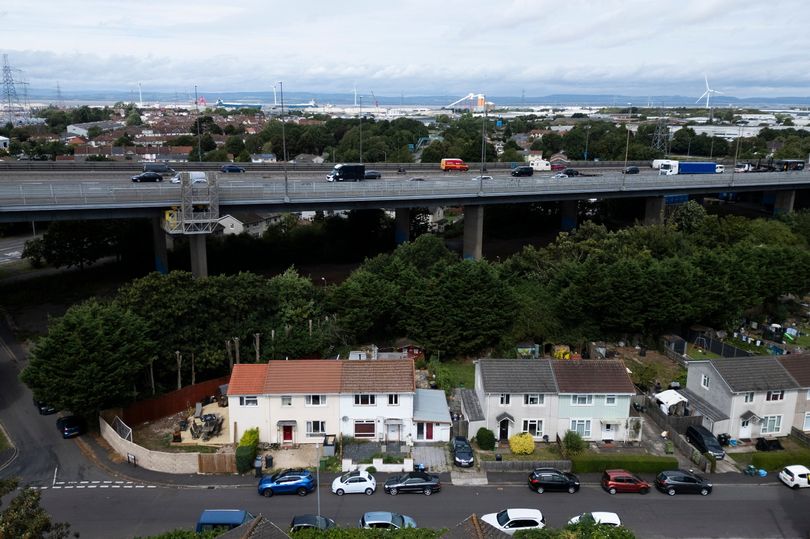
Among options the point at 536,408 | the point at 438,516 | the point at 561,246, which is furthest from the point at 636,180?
the point at 438,516

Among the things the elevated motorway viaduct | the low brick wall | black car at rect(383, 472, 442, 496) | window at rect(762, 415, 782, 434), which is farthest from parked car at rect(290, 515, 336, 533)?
the elevated motorway viaduct

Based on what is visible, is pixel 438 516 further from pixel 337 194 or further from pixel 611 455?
pixel 337 194

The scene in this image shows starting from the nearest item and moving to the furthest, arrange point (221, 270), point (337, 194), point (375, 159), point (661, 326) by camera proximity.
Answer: point (661, 326) < point (337, 194) < point (221, 270) < point (375, 159)

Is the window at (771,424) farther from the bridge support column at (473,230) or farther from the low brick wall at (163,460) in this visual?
the bridge support column at (473,230)

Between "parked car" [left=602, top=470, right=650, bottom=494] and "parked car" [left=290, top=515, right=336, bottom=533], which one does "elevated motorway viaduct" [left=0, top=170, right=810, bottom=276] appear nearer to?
"parked car" [left=290, top=515, right=336, bottom=533]

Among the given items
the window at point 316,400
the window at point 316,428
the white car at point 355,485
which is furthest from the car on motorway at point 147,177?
the white car at point 355,485

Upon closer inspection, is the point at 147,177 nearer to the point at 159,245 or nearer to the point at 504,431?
the point at 159,245
